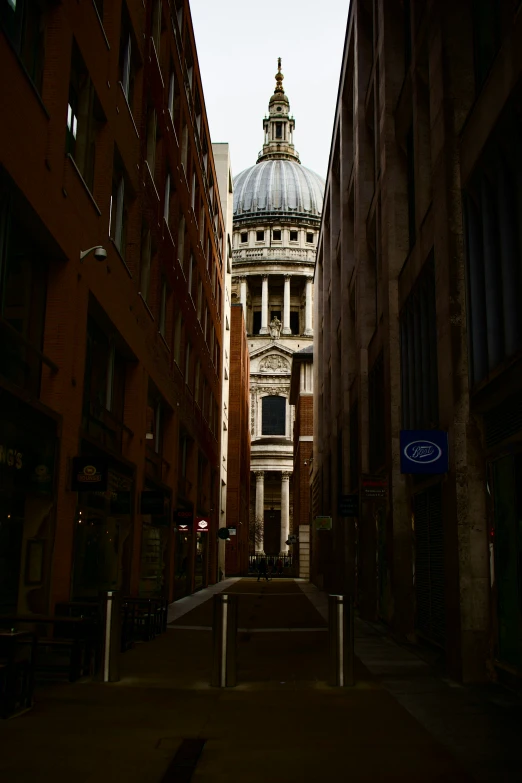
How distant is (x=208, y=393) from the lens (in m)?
41.1

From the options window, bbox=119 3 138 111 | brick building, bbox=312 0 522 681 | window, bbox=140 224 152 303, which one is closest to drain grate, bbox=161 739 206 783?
brick building, bbox=312 0 522 681

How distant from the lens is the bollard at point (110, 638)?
32.0 ft

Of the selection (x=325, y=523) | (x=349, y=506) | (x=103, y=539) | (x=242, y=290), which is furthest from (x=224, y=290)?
(x=242, y=290)

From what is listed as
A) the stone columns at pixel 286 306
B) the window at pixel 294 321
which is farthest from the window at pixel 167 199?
the window at pixel 294 321

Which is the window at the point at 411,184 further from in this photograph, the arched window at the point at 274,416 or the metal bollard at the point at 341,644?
the arched window at the point at 274,416

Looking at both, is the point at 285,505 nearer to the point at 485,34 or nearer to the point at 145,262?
the point at 145,262

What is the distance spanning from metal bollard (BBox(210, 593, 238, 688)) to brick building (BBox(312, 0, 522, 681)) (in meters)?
2.95

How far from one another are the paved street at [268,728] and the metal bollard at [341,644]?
7.6 inches

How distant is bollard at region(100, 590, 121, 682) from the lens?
974 centimetres

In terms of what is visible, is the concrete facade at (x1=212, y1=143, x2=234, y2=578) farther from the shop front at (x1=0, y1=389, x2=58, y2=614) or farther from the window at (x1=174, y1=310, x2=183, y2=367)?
the shop front at (x1=0, y1=389, x2=58, y2=614)

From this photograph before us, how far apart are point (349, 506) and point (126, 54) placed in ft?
42.5

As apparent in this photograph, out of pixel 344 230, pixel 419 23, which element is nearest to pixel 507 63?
pixel 419 23

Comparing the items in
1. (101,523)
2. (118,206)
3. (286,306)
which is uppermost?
(286,306)

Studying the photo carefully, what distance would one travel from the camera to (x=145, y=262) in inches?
868
